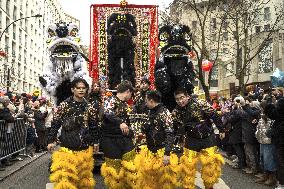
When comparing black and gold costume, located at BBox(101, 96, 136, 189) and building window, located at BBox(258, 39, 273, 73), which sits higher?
building window, located at BBox(258, 39, 273, 73)

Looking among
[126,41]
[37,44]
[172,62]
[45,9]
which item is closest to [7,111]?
[126,41]

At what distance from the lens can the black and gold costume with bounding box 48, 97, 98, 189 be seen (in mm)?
6570

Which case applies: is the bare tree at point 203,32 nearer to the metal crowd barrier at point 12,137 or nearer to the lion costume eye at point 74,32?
the lion costume eye at point 74,32

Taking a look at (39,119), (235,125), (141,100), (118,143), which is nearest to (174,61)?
(141,100)

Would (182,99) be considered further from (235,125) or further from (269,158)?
(235,125)

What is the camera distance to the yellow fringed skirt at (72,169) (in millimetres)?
6418

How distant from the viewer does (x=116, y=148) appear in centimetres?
671

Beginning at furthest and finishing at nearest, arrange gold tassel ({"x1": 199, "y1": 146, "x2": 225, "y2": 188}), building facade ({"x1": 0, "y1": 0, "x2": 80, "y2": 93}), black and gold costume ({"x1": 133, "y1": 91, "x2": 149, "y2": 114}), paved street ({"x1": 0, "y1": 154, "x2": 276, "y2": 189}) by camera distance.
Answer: building facade ({"x1": 0, "y1": 0, "x2": 80, "y2": 93}) < paved street ({"x1": 0, "y1": 154, "x2": 276, "y2": 189}) < black and gold costume ({"x1": 133, "y1": 91, "x2": 149, "y2": 114}) < gold tassel ({"x1": 199, "y1": 146, "x2": 225, "y2": 188})

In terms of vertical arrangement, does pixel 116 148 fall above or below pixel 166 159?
above

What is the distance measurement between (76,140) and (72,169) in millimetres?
458

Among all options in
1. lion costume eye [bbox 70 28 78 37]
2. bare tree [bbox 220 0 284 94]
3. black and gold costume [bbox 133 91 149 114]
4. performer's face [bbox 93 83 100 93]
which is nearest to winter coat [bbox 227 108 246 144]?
black and gold costume [bbox 133 91 149 114]

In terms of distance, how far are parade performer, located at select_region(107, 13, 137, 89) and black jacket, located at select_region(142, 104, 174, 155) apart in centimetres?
428

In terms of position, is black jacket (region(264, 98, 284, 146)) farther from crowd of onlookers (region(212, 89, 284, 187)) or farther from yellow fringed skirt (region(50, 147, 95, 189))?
yellow fringed skirt (region(50, 147, 95, 189))

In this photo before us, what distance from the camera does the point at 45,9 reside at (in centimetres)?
6656
